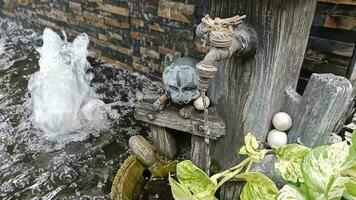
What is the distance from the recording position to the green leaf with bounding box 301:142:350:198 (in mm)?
862

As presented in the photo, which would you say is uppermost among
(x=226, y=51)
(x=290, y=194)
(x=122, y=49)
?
(x=226, y=51)

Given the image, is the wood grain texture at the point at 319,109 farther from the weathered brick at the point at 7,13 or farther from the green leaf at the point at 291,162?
the weathered brick at the point at 7,13

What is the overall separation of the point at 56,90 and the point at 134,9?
2.84 ft

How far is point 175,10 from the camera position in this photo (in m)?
2.40

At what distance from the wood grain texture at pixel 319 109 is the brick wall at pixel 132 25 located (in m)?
1.18

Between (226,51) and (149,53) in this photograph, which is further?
(149,53)

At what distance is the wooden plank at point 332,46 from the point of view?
1.71m

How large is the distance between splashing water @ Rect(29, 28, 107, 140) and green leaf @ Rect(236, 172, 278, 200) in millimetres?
1640

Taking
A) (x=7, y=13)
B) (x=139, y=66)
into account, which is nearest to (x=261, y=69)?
(x=139, y=66)

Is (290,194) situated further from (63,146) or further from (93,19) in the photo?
(93,19)

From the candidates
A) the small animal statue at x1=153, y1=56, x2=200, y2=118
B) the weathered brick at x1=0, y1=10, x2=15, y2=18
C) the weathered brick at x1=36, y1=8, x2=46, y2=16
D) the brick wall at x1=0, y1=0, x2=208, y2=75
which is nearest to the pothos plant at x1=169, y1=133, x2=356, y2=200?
the small animal statue at x1=153, y1=56, x2=200, y2=118

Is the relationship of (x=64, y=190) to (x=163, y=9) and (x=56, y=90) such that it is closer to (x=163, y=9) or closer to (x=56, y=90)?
(x=56, y=90)

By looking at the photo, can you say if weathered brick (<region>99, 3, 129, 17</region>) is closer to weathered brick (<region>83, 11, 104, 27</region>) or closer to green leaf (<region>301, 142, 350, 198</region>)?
weathered brick (<region>83, 11, 104, 27</region>)

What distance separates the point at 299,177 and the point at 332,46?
38.3 inches
